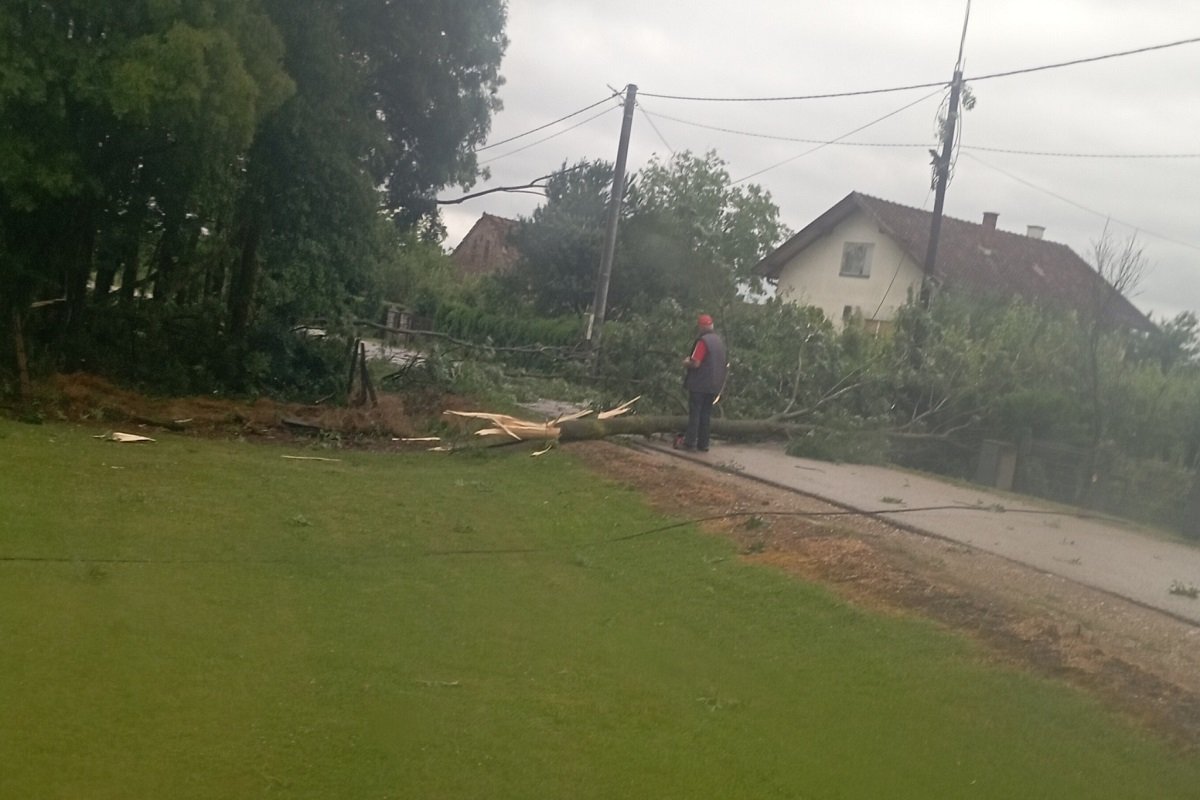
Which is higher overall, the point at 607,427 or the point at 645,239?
the point at 645,239

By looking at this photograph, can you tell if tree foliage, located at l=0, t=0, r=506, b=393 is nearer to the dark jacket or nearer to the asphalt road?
the dark jacket

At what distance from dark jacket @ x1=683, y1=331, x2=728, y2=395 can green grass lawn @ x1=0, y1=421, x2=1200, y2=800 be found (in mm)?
5570

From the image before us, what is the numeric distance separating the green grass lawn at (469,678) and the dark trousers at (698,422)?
6.03 metres

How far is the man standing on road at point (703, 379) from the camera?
52.4ft

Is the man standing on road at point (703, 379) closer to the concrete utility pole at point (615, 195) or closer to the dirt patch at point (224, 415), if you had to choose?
the dirt patch at point (224, 415)

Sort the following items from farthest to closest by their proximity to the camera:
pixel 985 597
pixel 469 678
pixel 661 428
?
pixel 661 428 → pixel 985 597 → pixel 469 678

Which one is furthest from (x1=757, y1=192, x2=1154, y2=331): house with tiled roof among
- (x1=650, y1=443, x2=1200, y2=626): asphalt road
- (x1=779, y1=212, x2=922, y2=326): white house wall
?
(x1=650, y1=443, x2=1200, y2=626): asphalt road

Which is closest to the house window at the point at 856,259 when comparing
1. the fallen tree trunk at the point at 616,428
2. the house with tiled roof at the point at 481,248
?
the fallen tree trunk at the point at 616,428

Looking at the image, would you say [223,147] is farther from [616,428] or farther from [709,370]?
[709,370]

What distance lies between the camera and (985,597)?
28.7 feet

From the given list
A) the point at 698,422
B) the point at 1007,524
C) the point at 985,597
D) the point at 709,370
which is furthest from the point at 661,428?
the point at 985,597

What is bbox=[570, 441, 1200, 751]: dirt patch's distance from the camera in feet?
23.3

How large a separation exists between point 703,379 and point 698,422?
33.6 inches

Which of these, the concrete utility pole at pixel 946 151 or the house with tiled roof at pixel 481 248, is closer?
the concrete utility pole at pixel 946 151
